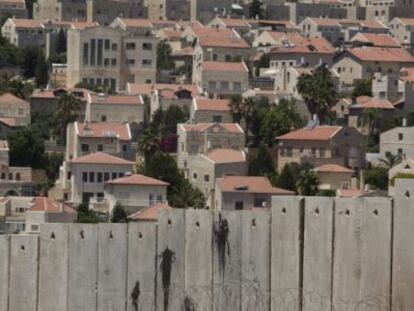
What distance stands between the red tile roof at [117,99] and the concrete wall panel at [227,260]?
67365 mm

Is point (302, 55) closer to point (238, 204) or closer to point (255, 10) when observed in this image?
point (255, 10)

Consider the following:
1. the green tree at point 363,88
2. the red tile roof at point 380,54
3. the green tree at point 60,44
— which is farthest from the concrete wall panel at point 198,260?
the green tree at point 60,44

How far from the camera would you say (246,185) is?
8431cm

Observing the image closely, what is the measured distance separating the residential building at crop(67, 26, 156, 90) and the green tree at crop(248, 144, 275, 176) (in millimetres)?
23994

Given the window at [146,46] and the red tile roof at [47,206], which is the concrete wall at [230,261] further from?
the window at [146,46]

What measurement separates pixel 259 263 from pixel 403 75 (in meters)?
76.7

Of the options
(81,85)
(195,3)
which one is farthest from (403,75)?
(195,3)

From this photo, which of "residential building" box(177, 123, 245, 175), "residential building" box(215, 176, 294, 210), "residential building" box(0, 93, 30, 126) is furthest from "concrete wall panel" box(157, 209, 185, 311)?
"residential building" box(0, 93, 30, 126)

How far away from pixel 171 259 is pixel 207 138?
59825mm

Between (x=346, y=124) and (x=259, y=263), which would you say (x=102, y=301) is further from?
(x=346, y=124)

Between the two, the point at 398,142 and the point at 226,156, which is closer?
the point at 226,156

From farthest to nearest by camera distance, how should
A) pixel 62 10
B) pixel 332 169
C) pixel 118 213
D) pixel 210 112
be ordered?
pixel 62 10 → pixel 210 112 → pixel 332 169 → pixel 118 213

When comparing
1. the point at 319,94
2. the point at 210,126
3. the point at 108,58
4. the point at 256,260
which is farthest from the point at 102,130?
the point at 256,260

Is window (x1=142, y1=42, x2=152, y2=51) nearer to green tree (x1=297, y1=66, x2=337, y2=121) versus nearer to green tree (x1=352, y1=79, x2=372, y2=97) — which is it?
green tree (x1=352, y1=79, x2=372, y2=97)
